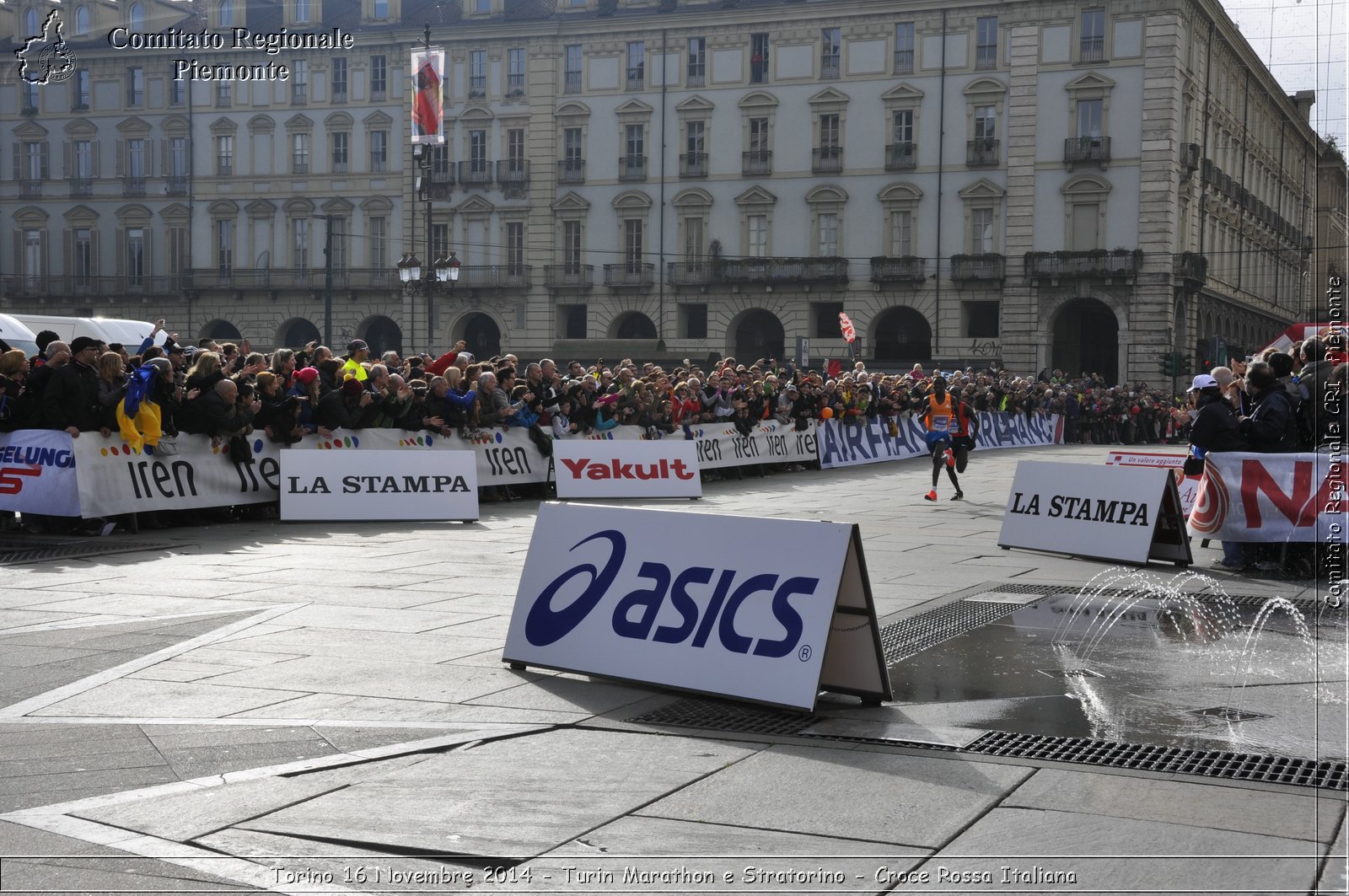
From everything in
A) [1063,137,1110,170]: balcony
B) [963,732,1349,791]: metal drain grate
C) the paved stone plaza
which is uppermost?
[1063,137,1110,170]: balcony

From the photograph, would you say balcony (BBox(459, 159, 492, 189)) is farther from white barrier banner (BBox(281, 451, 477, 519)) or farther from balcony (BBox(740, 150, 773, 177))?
white barrier banner (BBox(281, 451, 477, 519))

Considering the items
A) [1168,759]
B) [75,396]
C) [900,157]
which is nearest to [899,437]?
[75,396]

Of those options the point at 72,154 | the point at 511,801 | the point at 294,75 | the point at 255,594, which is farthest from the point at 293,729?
the point at 72,154

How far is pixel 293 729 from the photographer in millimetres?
6465

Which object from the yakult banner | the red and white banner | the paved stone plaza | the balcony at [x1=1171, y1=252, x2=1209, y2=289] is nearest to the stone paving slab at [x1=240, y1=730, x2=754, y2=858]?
the paved stone plaza

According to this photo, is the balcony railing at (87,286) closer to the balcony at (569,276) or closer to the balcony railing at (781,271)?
the balcony at (569,276)

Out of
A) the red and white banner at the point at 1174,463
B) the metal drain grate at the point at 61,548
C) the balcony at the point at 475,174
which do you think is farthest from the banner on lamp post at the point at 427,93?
the balcony at the point at 475,174

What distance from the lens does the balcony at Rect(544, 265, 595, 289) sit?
200 ft

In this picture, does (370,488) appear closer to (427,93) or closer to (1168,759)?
(1168,759)

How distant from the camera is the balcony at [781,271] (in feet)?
189

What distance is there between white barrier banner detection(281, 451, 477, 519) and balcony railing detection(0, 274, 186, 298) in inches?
2091

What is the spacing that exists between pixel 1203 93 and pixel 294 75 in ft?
125

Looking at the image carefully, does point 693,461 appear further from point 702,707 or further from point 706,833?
point 706,833

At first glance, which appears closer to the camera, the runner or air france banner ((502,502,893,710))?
air france banner ((502,502,893,710))
